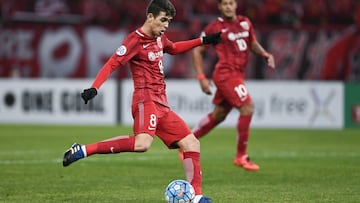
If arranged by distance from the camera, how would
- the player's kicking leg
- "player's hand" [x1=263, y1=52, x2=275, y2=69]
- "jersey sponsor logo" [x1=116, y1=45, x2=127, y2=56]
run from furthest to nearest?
"player's hand" [x1=263, y1=52, x2=275, y2=69]
"jersey sponsor logo" [x1=116, y1=45, x2=127, y2=56]
the player's kicking leg

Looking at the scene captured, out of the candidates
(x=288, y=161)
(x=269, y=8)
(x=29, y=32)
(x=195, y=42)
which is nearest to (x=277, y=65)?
(x=269, y=8)

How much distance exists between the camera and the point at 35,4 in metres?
22.1

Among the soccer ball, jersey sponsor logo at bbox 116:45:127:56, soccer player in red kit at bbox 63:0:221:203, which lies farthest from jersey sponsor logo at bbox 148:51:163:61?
the soccer ball

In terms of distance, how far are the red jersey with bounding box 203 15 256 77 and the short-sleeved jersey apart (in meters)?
3.50

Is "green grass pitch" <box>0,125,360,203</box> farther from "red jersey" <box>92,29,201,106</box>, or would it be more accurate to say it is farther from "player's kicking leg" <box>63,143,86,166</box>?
"red jersey" <box>92,29,201,106</box>

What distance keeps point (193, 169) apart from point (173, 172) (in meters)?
2.86

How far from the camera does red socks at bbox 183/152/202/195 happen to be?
753 cm

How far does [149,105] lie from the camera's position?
25.1 feet

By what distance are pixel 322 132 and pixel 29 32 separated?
Answer: 789 cm

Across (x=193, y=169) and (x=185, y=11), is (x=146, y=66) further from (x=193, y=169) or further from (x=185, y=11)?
(x=185, y=11)

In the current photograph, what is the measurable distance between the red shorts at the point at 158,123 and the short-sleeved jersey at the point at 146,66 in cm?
8

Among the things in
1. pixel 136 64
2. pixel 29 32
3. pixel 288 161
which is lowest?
pixel 288 161

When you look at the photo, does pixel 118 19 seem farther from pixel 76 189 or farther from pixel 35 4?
pixel 76 189

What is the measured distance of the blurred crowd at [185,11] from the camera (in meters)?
21.9
